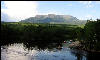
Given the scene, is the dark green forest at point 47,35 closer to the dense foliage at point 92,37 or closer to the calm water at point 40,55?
the dense foliage at point 92,37

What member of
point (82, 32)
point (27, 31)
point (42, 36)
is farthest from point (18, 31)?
point (82, 32)

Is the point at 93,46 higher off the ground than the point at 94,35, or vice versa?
the point at 94,35

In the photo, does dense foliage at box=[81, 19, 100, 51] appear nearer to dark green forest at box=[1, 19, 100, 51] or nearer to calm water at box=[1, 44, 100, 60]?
dark green forest at box=[1, 19, 100, 51]

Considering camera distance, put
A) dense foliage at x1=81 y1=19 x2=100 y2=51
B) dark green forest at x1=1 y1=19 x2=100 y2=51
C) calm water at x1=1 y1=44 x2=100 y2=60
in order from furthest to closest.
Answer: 1. dark green forest at x1=1 y1=19 x2=100 y2=51
2. dense foliage at x1=81 y1=19 x2=100 y2=51
3. calm water at x1=1 y1=44 x2=100 y2=60

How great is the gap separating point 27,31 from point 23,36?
Answer: 26.8 feet

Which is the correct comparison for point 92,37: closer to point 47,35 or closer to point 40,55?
point 40,55

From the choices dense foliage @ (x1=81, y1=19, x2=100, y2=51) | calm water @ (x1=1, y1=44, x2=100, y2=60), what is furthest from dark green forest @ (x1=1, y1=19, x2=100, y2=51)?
calm water @ (x1=1, y1=44, x2=100, y2=60)

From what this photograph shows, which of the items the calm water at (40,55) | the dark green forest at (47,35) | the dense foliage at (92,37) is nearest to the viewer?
the calm water at (40,55)

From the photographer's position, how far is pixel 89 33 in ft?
253

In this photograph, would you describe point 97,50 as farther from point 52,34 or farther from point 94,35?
point 52,34

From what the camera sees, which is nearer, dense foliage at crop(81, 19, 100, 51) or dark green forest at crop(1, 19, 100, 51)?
dense foliage at crop(81, 19, 100, 51)

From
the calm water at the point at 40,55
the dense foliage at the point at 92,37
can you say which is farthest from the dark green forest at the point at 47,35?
the calm water at the point at 40,55

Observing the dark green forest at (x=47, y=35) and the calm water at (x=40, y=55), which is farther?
the dark green forest at (x=47, y=35)

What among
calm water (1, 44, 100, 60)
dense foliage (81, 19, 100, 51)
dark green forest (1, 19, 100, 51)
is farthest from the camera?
dark green forest (1, 19, 100, 51)
